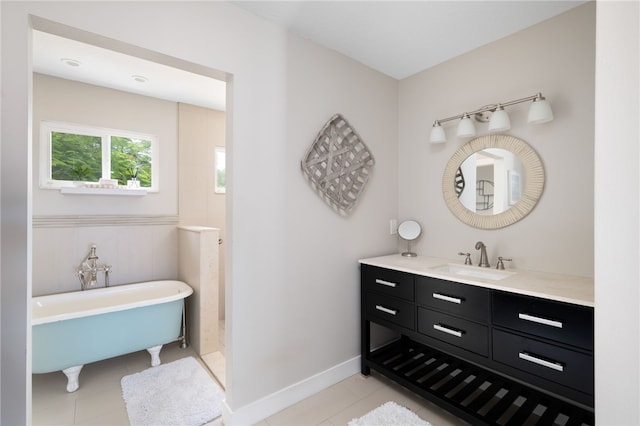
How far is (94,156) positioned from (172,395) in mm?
2444

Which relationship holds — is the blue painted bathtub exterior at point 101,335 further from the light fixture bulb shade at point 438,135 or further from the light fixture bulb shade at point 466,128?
the light fixture bulb shade at point 466,128

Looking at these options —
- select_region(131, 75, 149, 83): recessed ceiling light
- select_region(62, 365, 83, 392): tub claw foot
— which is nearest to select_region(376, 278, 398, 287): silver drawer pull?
select_region(62, 365, 83, 392): tub claw foot

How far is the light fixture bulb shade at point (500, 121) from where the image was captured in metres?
A: 1.87

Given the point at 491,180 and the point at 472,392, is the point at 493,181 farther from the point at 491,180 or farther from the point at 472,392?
the point at 472,392

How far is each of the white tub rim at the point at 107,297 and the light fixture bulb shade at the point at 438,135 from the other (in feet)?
8.30

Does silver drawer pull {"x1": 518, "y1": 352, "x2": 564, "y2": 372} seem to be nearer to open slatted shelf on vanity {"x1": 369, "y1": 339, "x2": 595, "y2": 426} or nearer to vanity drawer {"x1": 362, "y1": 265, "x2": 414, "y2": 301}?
open slatted shelf on vanity {"x1": 369, "y1": 339, "x2": 595, "y2": 426}

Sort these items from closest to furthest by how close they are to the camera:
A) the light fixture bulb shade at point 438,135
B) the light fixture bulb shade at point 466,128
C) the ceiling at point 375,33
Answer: the ceiling at point 375,33
the light fixture bulb shade at point 466,128
the light fixture bulb shade at point 438,135

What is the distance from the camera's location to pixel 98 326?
7.21 ft

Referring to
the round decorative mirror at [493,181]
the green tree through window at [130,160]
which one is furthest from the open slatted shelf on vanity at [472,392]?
the green tree through window at [130,160]

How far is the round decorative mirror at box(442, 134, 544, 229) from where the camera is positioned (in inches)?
74.6

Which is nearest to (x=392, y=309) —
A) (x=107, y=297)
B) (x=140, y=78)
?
(x=107, y=297)

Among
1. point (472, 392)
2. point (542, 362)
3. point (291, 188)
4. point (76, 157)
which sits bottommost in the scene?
point (472, 392)

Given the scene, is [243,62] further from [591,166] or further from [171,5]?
[591,166]

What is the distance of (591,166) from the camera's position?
5.41 ft
